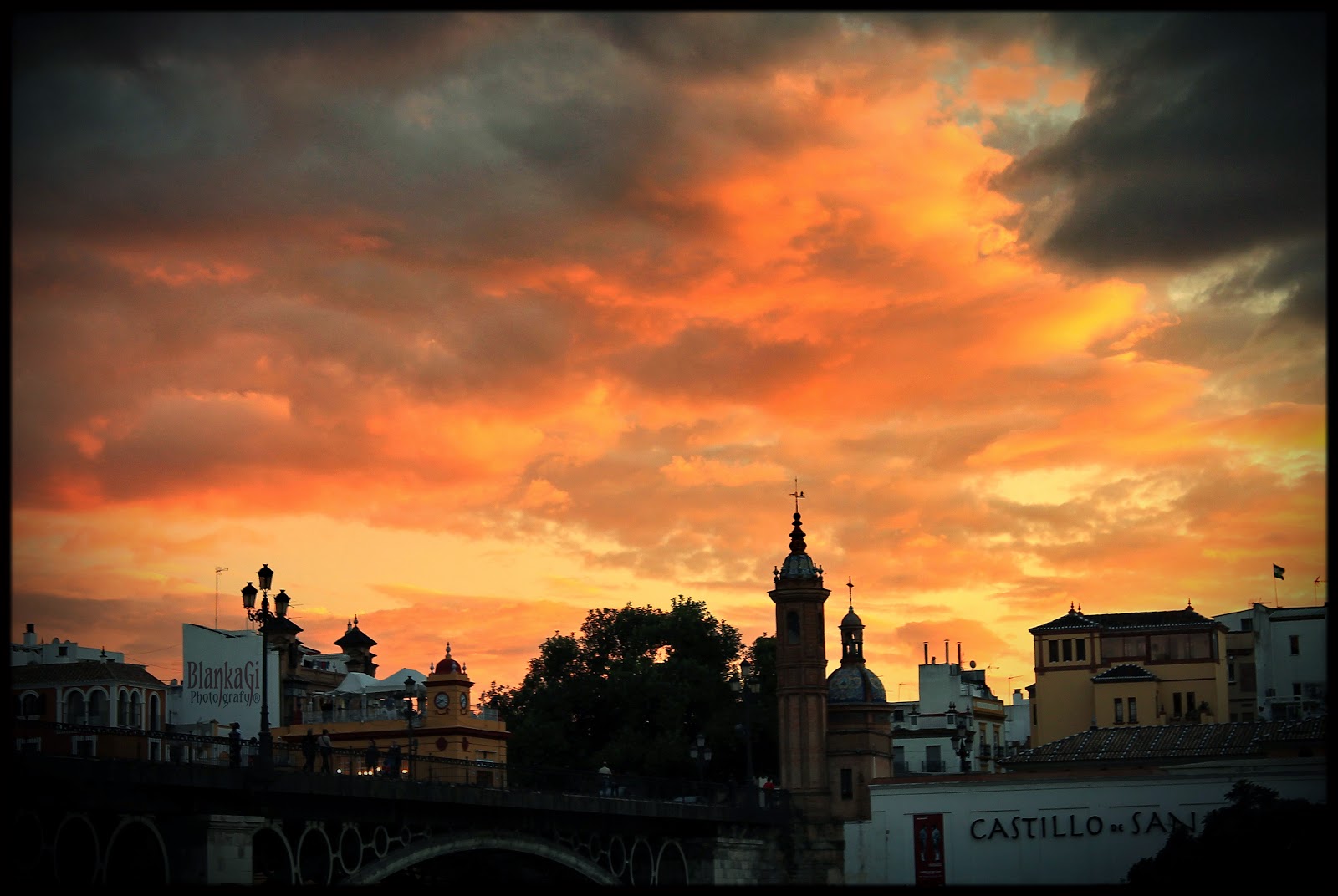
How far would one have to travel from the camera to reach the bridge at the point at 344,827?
3988cm

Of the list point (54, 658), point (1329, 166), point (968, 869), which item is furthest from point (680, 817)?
point (1329, 166)

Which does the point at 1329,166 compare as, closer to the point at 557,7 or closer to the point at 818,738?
the point at 557,7

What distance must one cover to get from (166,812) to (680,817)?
1142 inches

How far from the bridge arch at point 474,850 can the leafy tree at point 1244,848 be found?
64.7 ft

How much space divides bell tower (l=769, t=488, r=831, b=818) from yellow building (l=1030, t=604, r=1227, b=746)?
31346 mm

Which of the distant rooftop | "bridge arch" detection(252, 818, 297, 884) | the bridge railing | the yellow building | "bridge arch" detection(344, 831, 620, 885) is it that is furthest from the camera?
the yellow building

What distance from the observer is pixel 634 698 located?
101m

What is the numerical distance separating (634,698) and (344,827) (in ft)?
170

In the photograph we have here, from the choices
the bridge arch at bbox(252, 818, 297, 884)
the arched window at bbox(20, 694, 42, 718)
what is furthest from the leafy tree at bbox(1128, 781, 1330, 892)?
the arched window at bbox(20, 694, 42, 718)

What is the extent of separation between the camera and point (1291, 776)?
231 ft

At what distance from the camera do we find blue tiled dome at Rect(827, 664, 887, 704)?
289 feet

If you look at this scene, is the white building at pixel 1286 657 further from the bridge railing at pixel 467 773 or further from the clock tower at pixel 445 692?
the clock tower at pixel 445 692

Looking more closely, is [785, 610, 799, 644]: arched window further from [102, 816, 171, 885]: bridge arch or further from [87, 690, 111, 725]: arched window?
[102, 816, 171, 885]: bridge arch

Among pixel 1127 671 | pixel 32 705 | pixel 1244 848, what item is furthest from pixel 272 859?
pixel 1127 671
